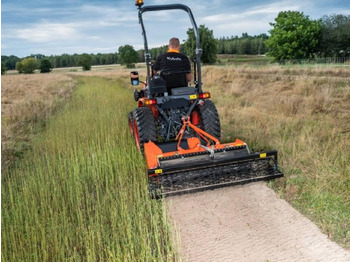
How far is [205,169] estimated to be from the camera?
4.08 m

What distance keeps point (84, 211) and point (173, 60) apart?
2.52 m

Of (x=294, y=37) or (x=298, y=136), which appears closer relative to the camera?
(x=298, y=136)

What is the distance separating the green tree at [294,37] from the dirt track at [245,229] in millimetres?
48997

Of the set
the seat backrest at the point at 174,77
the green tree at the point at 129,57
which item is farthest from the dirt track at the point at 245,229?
the green tree at the point at 129,57

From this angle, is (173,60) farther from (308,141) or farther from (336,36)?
(336,36)

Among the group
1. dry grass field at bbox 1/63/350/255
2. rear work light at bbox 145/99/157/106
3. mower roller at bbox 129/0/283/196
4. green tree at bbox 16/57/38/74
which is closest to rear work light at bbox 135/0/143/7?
mower roller at bbox 129/0/283/196

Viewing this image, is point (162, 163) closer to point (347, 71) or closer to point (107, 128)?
point (107, 128)

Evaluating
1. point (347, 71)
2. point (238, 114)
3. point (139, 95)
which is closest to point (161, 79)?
point (139, 95)

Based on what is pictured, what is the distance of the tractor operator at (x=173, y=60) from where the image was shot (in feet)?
16.7

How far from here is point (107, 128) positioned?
25.2 ft

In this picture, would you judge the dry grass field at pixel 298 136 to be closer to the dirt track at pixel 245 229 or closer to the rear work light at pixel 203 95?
the dirt track at pixel 245 229

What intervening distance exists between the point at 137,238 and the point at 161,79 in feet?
8.56

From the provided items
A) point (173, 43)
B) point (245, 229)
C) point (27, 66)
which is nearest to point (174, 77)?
point (173, 43)

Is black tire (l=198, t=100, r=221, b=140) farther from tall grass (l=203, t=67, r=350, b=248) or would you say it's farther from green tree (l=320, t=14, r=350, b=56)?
green tree (l=320, t=14, r=350, b=56)
